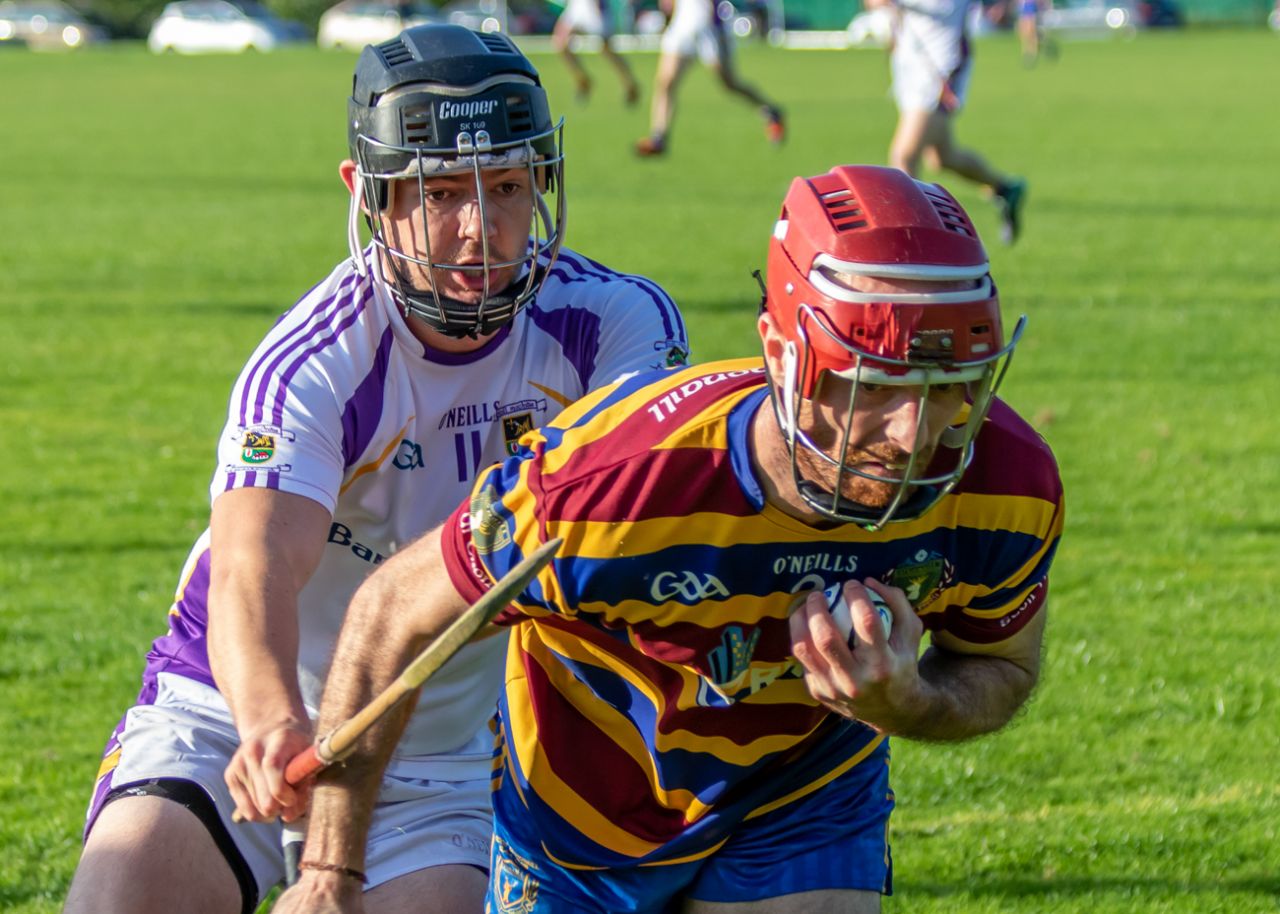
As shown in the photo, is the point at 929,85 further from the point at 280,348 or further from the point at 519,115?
the point at 280,348

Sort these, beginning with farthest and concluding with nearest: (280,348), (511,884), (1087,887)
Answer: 1. (1087,887)
2. (280,348)
3. (511,884)

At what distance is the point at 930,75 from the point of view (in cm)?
1389

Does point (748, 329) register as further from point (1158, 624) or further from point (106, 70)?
point (106, 70)

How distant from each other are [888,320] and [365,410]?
1408 mm

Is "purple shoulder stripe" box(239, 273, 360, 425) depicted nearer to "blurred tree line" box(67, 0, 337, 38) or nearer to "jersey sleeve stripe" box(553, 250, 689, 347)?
"jersey sleeve stripe" box(553, 250, 689, 347)

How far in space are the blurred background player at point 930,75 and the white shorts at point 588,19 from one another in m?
14.8

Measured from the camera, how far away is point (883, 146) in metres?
23.9

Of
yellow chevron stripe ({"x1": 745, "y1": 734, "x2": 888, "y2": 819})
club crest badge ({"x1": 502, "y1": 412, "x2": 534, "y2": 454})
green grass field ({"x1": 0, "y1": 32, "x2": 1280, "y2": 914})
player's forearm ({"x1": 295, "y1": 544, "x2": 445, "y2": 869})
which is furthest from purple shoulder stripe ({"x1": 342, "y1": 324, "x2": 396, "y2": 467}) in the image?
green grass field ({"x1": 0, "y1": 32, "x2": 1280, "y2": 914})

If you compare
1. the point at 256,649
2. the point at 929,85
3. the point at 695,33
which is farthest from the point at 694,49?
the point at 256,649

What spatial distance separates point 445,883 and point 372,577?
34.9 inches

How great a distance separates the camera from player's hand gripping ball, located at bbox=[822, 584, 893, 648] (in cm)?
277

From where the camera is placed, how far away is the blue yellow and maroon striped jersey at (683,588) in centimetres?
297

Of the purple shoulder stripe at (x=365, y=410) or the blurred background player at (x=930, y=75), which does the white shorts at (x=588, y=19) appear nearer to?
the blurred background player at (x=930, y=75)

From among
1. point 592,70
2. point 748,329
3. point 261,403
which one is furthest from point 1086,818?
point 592,70
